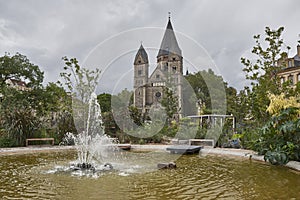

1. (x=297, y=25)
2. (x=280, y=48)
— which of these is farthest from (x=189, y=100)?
Answer: (x=280, y=48)

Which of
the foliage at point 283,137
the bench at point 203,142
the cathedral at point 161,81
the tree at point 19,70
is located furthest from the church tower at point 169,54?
the foliage at point 283,137

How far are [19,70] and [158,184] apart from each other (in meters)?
22.8

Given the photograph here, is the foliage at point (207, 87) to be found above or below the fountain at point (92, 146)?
above

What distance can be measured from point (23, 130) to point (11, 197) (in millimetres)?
9324

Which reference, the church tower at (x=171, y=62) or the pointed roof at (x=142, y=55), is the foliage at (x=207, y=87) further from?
the pointed roof at (x=142, y=55)

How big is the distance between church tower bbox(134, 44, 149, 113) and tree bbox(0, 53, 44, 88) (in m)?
9.81

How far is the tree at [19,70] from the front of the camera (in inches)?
917

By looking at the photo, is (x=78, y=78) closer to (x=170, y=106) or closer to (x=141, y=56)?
(x=141, y=56)

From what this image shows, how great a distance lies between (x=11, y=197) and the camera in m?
4.08

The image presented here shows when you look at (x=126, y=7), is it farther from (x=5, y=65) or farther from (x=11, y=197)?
(x=5, y=65)

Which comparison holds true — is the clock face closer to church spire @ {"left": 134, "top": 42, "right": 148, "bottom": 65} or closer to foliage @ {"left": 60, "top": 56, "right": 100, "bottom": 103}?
foliage @ {"left": 60, "top": 56, "right": 100, "bottom": 103}

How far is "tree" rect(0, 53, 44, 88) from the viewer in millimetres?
23281

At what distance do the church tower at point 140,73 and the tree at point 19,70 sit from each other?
9.81m

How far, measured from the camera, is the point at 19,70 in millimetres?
23750
